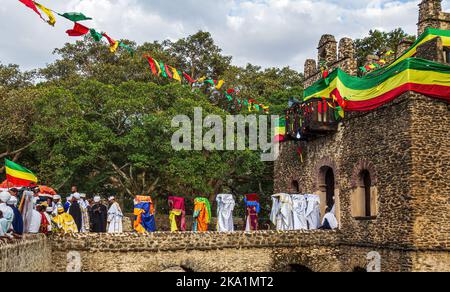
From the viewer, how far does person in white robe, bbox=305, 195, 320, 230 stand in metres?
20.6

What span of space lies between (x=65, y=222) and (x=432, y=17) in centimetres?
1469

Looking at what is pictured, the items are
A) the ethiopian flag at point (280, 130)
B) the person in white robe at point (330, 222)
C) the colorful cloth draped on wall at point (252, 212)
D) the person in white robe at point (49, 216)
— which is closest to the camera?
the person in white robe at point (49, 216)

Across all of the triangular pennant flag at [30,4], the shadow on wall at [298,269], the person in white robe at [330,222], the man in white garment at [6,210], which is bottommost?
the shadow on wall at [298,269]

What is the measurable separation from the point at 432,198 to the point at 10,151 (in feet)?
65.5

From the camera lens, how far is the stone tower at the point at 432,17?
19.8m

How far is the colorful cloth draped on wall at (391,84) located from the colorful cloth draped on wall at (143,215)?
793cm

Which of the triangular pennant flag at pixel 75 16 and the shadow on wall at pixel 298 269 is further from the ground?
the triangular pennant flag at pixel 75 16

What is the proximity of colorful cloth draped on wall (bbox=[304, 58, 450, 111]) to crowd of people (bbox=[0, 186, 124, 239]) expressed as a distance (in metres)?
9.31

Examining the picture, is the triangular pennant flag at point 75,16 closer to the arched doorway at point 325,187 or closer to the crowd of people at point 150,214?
the crowd of people at point 150,214

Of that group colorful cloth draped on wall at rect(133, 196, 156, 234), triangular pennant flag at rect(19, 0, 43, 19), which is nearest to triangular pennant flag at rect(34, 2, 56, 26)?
triangular pennant flag at rect(19, 0, 43, 19)

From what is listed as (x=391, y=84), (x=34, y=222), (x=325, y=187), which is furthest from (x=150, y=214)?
(x=391, y=84)

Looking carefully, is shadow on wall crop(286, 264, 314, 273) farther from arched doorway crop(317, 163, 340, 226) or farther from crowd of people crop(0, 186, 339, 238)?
arched doorway crop(317, 163, 340, 226)

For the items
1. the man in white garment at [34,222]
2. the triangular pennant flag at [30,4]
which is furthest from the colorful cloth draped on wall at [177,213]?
the triangular pennant flag at [30,4]

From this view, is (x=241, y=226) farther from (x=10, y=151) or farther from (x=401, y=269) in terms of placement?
(x=401, y=269)
